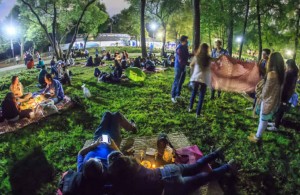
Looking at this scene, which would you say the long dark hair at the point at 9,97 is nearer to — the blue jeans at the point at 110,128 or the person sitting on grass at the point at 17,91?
the person sitting on grass at the point at 17,91

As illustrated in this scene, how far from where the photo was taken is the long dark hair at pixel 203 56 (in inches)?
322

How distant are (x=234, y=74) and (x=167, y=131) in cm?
438

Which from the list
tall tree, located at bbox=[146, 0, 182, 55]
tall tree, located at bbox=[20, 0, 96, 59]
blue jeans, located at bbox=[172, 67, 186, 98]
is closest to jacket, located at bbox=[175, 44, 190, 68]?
blue jeans, located at bbox=[172, 67, 186, 98]

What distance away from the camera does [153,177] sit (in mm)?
4016

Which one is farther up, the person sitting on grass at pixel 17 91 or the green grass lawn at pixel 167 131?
the person sitting on grass at pixel 17 91

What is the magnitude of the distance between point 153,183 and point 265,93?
13.2 feet

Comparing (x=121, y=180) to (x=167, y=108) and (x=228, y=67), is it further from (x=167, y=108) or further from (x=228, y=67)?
(x=228, y=67)

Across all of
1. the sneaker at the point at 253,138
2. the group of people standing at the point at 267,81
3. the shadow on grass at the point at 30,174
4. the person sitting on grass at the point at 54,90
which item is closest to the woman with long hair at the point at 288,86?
the group of people standing at the point at 267,81

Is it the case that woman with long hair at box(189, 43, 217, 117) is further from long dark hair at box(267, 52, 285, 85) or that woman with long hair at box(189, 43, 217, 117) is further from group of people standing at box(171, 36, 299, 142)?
long dark hair at box(267, 52, 285, 85)

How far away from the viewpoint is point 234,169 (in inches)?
199

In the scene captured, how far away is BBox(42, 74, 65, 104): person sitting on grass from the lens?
10785 millimetres

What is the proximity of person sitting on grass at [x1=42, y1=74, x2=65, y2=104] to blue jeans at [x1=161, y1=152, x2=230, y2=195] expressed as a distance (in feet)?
25.1

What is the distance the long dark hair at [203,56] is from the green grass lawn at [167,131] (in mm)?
1808

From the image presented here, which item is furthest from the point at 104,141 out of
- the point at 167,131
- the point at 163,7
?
the point at 163,7
